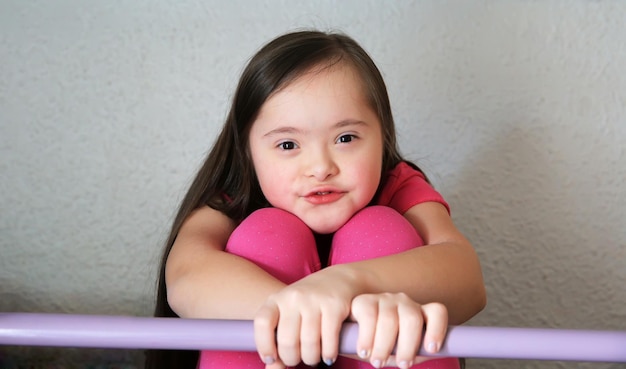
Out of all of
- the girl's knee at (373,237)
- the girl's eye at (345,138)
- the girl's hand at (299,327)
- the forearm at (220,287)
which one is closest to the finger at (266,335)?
the girl's hand at (299,327)

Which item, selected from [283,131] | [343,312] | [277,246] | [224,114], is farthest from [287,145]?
[224,114]

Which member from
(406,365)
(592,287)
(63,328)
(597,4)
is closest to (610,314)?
(592,287)

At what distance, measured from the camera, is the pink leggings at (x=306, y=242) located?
27.9 inches

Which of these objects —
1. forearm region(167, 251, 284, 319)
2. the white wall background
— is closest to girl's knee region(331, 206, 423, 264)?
forearm region(167, 251, 284, 319)

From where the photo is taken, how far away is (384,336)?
53cm

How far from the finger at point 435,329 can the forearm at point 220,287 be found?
16 cm

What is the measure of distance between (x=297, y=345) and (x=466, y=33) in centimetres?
86

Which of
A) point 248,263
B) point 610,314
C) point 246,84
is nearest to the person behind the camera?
Result: point 248,263

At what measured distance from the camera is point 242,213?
2.93ft

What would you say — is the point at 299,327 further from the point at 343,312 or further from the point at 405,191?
the point at 405,191

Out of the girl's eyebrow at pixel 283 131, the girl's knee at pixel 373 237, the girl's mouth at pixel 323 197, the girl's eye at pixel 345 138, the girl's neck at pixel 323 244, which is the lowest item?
the girl's neck at pixel 323 244

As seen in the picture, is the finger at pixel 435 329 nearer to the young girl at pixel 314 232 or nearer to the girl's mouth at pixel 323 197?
the young girl at pixel 314 232

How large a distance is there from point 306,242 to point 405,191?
0.19m

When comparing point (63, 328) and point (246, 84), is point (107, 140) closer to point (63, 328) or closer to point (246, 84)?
point (246, 84)
